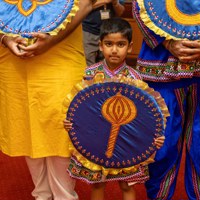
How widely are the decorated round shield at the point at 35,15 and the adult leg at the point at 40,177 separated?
2.22 feet

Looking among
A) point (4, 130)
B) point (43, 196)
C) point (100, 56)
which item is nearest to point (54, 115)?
point (4, 130)

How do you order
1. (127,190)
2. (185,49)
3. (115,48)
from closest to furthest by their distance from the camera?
(185,49) < (115,48) < (127,190)

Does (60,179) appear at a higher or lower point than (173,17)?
lower

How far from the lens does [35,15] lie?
202 cm

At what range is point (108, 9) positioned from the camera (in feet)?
11.3

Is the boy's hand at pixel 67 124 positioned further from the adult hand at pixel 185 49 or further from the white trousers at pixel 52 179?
the adult hand at pixel 185 49

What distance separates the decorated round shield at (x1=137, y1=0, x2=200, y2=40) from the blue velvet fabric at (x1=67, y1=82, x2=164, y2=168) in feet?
0.90

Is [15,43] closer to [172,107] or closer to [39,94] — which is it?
[39,94]

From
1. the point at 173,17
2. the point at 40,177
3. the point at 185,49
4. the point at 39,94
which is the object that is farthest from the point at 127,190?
the point at 173,17

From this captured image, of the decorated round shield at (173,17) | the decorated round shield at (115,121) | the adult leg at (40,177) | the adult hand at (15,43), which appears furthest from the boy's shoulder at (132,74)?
the adult leg at (40,177)

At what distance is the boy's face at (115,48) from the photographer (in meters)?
2.00

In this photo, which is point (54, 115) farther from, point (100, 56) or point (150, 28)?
point (100, 56)

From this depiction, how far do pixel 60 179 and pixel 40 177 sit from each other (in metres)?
0.13

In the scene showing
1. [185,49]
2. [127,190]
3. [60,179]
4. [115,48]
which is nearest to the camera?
[185,49]
